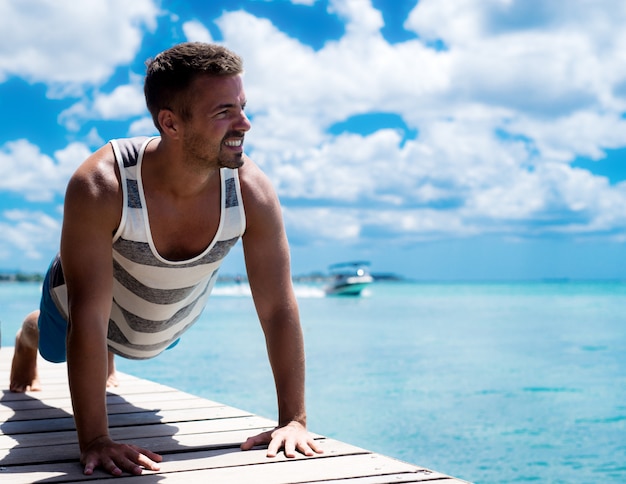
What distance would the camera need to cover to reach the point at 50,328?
9.16ft

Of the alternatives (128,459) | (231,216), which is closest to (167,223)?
(231,216)

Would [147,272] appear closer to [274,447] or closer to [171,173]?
[171,173]

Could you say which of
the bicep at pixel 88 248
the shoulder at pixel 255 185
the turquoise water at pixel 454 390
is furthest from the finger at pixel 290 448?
the turquoise water at pixel 454 390

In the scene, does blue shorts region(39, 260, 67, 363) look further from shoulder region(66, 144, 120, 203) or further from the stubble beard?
the stubble beard

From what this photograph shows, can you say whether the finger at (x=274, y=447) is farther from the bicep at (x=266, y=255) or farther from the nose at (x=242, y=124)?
the nose at (x=242, y=124)

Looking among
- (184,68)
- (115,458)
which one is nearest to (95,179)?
(184,68)

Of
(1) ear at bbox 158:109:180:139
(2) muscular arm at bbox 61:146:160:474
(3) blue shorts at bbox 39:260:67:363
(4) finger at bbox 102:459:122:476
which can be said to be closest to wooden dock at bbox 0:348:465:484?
(4) finger at bbox 102:459:122:476

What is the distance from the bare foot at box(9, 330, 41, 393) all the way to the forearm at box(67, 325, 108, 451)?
1.49 metres

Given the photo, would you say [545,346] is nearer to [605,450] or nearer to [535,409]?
[535,409]

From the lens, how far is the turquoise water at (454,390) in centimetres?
625

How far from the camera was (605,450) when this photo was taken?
638 cm

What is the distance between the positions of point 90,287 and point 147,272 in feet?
1.10

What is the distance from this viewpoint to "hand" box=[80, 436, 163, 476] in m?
1.87

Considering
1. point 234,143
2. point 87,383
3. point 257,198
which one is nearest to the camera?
point 87,383
